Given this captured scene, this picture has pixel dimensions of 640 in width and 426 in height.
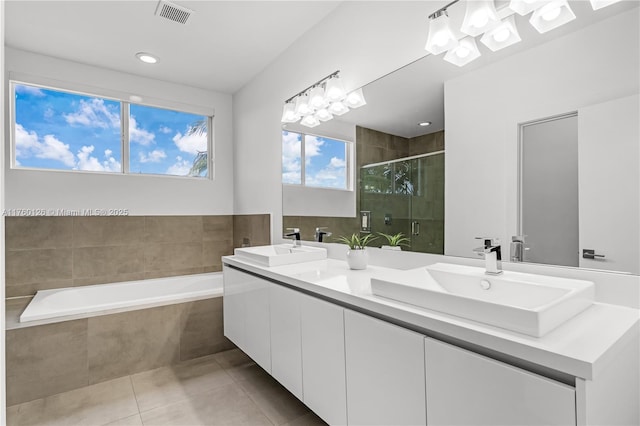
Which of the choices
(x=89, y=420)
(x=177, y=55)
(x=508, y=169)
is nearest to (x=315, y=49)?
(x=177, y=55)

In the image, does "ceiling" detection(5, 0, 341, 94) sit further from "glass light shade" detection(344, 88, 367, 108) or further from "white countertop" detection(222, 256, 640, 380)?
"white countertop" detection(222, 256, 640, 380)

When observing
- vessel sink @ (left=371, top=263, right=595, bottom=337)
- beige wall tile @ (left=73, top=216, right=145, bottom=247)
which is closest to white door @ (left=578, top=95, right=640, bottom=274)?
vessel sink @ (left=371, top=263, right=595, bottom=337)

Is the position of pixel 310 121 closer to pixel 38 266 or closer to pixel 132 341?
pixel 132 341

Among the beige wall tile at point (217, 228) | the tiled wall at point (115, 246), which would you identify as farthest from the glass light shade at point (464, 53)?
the beige wall tile at point (217, 228)

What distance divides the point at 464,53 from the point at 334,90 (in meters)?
0.89

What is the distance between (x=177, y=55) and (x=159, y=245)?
5.73 ft

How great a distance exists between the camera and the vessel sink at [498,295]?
0.92 meters

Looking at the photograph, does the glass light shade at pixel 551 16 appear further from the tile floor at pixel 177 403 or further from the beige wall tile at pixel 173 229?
the beige wall tile at pixel 173 229

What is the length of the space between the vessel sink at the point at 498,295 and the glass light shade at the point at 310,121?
1.45 metres

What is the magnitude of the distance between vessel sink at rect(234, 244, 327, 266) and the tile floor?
0.84 metres

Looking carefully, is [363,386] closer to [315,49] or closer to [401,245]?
[401,245]

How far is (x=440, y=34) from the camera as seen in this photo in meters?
1.59

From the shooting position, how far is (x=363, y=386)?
131cm

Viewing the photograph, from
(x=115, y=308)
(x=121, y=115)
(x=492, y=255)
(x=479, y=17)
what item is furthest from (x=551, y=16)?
(x=121, y=115)
